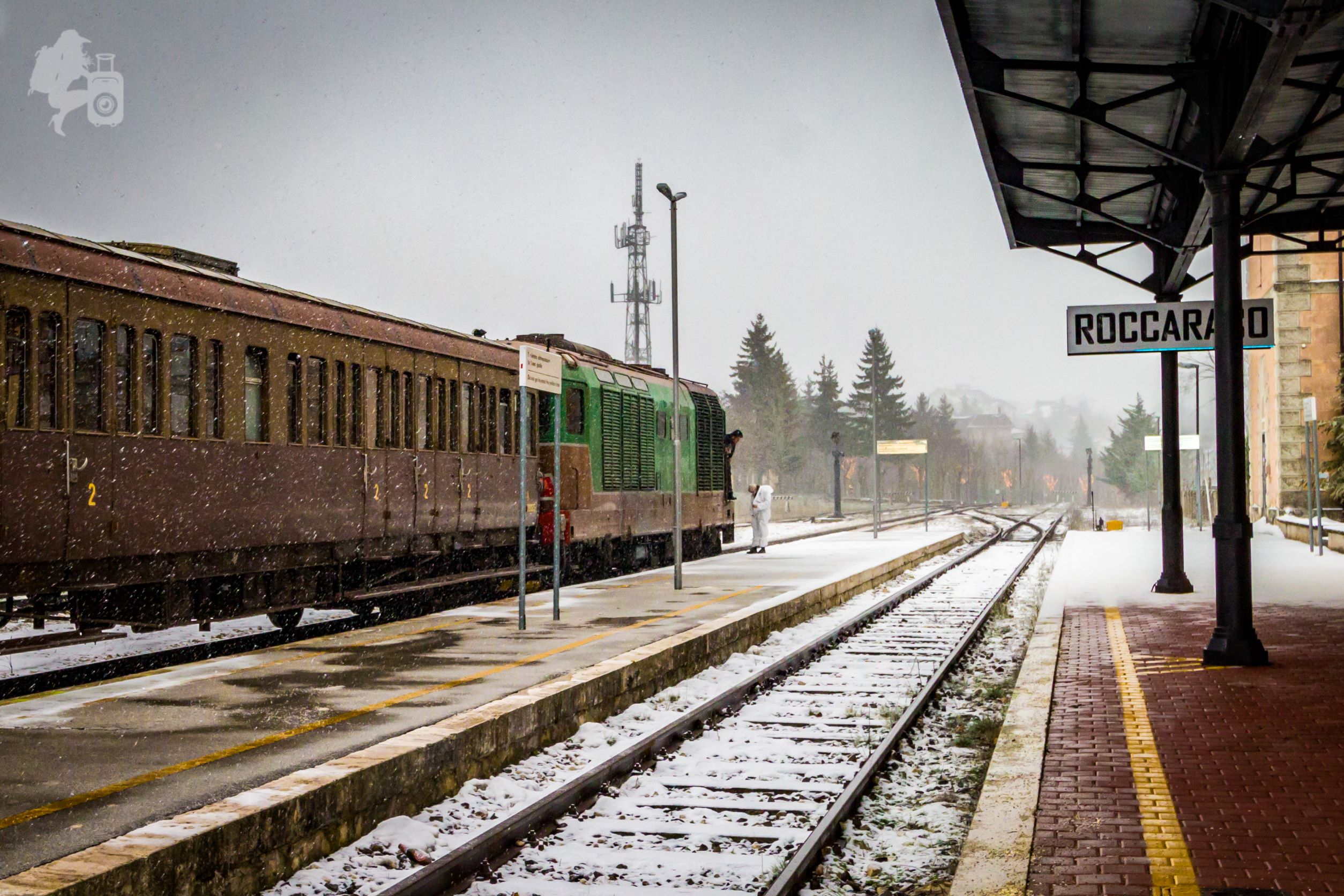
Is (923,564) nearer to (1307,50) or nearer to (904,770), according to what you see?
(1307,50)

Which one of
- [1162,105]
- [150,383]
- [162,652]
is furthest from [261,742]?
[1162,105]

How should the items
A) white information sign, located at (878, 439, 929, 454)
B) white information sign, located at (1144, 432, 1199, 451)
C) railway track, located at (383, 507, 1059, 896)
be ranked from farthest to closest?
white information sign, located at (878, 439, 929, 454)
white information sign, located at (1144, 432, 1199, 451)
railway track, located at (383, 507, 1059, 896)

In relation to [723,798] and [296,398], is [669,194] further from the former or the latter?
[723,798]

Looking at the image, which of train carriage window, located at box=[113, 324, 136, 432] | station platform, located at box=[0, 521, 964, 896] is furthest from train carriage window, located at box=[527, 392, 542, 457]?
train carriage window, located at box=[113, 324, 136, 432]

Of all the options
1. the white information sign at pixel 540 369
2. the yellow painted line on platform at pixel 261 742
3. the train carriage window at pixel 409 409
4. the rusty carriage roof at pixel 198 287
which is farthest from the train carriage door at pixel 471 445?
the yellow painted line on platform at pixel 261 742

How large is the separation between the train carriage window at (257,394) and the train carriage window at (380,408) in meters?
2.01

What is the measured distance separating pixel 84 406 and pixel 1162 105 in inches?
404

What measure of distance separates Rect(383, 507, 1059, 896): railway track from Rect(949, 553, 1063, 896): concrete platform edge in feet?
2.36

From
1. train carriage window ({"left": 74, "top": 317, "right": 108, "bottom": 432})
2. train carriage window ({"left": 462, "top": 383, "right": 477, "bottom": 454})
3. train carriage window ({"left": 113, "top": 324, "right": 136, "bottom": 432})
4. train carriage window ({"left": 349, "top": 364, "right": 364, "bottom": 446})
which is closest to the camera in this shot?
train carriage window ({"left": 74, "top": 317, "right": 108, "bottom": 432})

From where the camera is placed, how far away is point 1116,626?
14.3 metres

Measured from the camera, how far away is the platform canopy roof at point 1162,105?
9906mm

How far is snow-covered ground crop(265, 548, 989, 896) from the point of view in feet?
18.8

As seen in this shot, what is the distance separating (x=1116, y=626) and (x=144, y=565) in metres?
10.1

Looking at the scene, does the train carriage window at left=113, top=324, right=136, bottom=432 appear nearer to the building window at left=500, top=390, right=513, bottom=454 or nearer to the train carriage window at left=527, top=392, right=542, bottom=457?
the building window at left=500, top=390, right=513, bottom=454
